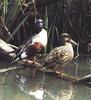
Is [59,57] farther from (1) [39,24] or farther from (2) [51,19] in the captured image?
(2) [51,19]

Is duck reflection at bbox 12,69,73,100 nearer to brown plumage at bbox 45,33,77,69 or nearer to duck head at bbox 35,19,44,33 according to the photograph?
brown plumage at bbox 45,33,77,69

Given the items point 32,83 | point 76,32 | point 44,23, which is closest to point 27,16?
point 44,23

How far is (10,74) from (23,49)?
464 millimetres

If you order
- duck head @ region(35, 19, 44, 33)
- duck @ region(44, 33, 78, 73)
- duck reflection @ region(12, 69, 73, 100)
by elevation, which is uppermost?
duck head @ region(35, 19, 44, 33)

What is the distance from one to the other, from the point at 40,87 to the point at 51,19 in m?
2.13

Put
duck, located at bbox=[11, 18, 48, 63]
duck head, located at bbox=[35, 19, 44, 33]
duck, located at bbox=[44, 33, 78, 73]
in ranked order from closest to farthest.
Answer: duck, located at bbox=[44, 33, 78, 73] → duck, located at bbox=[11, 18, 48, 63] → duck head, located at bbox=[35, 19, 44, 33]

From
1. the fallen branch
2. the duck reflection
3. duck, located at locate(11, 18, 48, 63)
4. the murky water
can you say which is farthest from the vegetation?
the duck reflection

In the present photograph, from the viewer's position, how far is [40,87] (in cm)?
582

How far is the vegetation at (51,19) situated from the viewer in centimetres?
733

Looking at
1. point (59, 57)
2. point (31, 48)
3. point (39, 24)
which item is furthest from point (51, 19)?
point (59, 57)

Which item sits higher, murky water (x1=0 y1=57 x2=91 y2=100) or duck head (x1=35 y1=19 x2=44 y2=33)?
duck head (x1=35 y1=19 x2=44 y2=33)

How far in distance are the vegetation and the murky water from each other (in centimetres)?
107

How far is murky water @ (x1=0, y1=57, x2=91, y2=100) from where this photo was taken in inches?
215

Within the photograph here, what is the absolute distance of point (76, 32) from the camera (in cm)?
771
